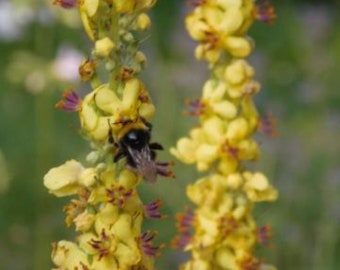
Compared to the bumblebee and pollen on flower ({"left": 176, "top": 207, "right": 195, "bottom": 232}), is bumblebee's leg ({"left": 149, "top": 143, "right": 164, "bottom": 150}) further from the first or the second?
pollen on flower ({"left": 176, "top": 207, "right": 195, "bottom": 232})

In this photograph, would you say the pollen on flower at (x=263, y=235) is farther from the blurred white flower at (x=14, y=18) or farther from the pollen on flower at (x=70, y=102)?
the blurred white flower at (x=14, y=18)

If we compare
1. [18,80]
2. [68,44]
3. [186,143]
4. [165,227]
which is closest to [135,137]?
[186,143]

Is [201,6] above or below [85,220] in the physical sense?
above

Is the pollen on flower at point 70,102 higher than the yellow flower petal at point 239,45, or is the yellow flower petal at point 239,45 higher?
the yellow flower petal at point 239,45

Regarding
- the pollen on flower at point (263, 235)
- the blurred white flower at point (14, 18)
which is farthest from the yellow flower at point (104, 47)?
the blurred white flower at point (14, 18)

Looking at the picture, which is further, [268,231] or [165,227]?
[165,227]

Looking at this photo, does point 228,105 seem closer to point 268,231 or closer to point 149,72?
point 268,231
